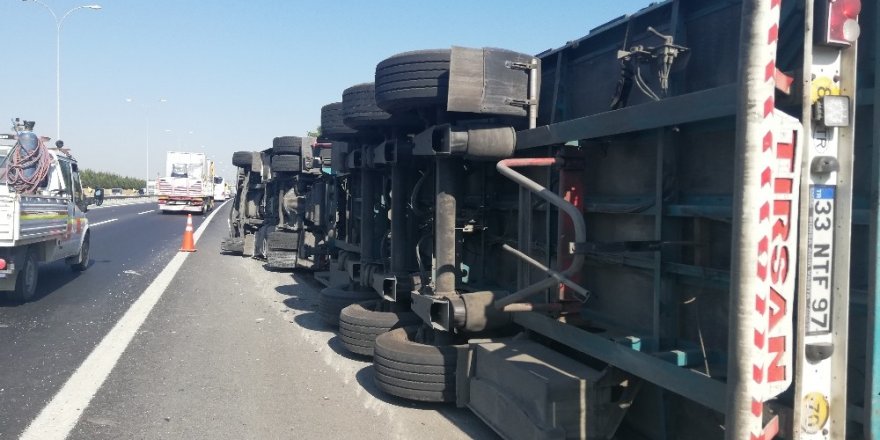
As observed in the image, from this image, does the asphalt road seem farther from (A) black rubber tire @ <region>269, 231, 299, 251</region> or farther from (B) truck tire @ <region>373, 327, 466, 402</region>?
(A) black rubber tire @ <region>269, 231, 299, 251</region>

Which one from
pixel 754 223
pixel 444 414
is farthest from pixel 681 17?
pixel 444 414

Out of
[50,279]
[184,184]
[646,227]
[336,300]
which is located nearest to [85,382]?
[336,300]

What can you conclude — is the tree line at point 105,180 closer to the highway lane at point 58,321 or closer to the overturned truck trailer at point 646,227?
the highway lane at point 58,321

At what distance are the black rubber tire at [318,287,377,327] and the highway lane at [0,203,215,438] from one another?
2.62 metres

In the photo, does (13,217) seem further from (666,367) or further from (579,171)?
(666,367)

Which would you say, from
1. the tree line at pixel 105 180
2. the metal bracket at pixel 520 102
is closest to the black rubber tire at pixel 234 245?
the metal bracket at pixel 520 102

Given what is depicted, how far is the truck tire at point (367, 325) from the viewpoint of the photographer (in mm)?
6441

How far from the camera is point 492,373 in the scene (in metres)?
4.50

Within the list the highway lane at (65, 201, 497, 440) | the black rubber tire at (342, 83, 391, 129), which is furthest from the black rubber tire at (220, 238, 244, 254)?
the black rubber tire at (342, 83, 391, 129)

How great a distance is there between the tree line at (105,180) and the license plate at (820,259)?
61460 millimetres

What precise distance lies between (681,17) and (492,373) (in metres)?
2.63

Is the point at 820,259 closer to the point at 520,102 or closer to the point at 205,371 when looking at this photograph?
the point at 520,102

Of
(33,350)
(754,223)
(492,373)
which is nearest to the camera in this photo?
(754,223)

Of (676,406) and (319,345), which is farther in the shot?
(319,345)
